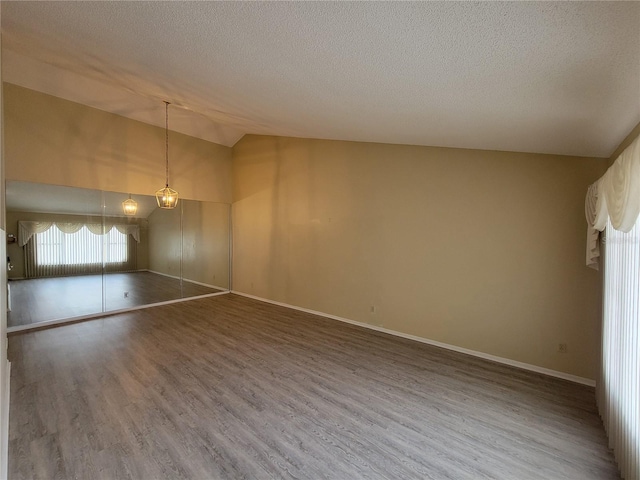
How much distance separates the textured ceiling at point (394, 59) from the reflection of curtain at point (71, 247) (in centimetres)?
280

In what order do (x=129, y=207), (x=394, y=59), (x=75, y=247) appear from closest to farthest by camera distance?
(x=394, y=59)
(x=75, y=247)
(x=129, y=207)

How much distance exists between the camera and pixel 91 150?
16.0 feet

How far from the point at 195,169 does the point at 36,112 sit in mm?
2640

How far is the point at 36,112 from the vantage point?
170 inches

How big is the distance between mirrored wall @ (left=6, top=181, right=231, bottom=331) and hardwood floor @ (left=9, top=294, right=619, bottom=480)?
1.06m

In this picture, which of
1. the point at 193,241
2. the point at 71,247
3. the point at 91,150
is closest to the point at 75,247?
the point at 71,247

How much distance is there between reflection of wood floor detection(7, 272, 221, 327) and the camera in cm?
452

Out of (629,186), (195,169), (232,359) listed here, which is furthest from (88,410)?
(195,169)

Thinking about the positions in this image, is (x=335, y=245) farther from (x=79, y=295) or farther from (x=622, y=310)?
(x=79, y=295)

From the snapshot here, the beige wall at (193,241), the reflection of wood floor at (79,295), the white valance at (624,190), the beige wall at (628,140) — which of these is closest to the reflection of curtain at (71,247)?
the reflection of wood floor at (79,295)

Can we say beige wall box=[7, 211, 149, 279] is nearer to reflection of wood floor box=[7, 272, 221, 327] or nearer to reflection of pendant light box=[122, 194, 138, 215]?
reflection of wood floor box=[7, 272, 221, 327]

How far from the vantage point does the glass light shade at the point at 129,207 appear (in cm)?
543

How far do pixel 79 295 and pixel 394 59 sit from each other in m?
6.41

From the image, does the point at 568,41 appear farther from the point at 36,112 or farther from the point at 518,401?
the point at 36,112
